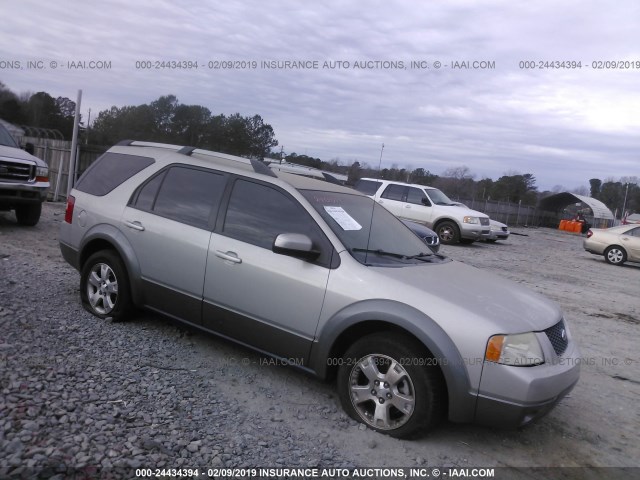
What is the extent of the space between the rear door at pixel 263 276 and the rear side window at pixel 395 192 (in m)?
12.8

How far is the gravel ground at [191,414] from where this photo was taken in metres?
3.10

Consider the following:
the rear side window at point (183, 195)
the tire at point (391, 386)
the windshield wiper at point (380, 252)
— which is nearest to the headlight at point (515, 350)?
the tire at point (391, 386)

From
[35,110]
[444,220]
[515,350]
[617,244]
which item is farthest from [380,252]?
[35,110]

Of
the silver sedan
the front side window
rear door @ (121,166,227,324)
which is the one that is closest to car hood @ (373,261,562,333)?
the front side window

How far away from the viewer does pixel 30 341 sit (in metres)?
4.37

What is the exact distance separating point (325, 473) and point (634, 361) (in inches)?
185

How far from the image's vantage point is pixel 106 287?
5.15 m

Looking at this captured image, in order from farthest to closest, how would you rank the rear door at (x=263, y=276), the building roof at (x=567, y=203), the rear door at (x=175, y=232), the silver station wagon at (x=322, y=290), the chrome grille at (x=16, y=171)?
the building roof at (x=567, y=203) < the chrome grille at (x=16, y=171) < the rear door at (x=175, y=232) < the rear door at (x=263, y=276) < the silver station wagon at (x=322, y=290)

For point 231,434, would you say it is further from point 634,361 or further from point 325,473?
point 634,361

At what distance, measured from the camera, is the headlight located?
3.28m

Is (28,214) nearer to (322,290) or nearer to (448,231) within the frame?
(322,290)

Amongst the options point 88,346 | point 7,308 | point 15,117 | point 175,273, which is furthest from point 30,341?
point 15,117

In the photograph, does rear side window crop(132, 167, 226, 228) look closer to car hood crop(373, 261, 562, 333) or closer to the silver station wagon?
the silver station wagon

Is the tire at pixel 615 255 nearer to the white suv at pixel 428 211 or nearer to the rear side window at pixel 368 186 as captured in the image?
the white suv at pixel 428 211
